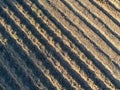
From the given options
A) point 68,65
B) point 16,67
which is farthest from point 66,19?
point 16,67

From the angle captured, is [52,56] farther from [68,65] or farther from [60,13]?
[60,13]

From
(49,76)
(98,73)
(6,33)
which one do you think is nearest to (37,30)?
(6,33)

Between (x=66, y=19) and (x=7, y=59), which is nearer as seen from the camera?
(x=7, y=59)

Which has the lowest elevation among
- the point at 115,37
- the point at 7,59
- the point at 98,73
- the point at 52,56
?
the point at 98,73

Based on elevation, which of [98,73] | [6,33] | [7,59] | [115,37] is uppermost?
[6,33]

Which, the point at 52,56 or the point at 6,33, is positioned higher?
the point at 6,33

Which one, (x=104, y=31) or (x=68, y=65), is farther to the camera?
(x=104, y=31)

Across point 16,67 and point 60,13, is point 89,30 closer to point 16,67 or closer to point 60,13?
point 60,13
